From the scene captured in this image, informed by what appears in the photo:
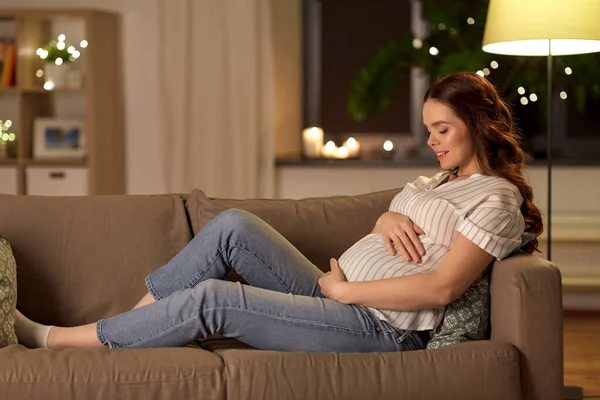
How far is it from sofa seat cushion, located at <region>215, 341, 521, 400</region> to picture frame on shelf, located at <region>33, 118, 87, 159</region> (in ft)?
10.4

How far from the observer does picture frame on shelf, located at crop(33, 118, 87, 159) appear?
16.8 feet

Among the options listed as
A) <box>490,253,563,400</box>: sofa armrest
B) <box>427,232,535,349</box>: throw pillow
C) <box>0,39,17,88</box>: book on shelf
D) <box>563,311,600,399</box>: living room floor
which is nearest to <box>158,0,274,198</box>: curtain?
<box>0,39,17,88</box>: book on shelf

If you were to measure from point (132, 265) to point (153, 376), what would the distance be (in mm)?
650

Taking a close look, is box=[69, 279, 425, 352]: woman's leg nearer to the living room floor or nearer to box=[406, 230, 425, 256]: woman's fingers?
box=[406, 230, 425, 256]: woman's fingers

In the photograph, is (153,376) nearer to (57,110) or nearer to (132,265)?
(132,265)

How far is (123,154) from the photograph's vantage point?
5.32 metres

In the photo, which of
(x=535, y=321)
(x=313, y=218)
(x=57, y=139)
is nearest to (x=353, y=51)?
(x=57, y=139)

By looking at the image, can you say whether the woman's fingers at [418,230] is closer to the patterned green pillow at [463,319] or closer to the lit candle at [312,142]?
the patterned green pillow at [463,319]

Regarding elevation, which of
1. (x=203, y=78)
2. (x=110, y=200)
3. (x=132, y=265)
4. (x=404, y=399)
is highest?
(x=203, y=78)

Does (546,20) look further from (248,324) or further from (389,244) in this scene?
(248,324)

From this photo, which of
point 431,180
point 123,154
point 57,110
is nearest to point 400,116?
point 123,154

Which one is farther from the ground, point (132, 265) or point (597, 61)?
point (597, 61)

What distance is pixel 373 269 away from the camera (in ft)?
7.79

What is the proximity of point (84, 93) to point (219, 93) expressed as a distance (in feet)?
2.67
